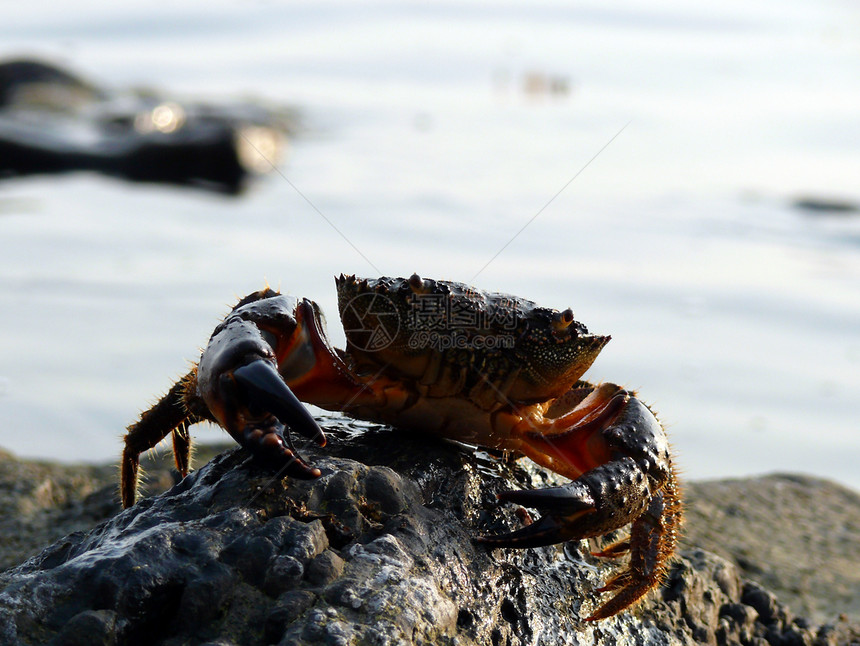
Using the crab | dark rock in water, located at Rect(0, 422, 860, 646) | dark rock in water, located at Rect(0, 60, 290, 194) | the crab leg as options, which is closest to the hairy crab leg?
the crab

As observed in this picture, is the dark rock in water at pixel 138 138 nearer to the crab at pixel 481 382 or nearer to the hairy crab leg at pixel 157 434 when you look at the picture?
the hairy crab leg at pixel 157 434

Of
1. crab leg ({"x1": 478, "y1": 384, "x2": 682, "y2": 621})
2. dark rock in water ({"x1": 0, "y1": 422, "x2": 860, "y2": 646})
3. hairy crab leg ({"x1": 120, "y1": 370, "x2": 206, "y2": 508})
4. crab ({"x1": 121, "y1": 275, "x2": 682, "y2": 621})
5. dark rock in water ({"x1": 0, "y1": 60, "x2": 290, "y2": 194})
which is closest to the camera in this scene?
dark rock in water ({"x1": 0, "y1": 422, "x2": 860, "y2": 646})

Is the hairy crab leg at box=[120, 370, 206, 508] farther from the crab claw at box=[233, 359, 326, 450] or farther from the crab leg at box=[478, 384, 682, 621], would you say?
the crab leg at box=[478, 384, 682, 621]

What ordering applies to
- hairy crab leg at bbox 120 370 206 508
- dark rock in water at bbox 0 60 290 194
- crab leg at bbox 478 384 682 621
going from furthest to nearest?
1. dark rock in water at bbox 0 60 290 194
2. hairy crab leg at bbox 120 370 206 508
3. crab leg at bbox 478 384 682 621

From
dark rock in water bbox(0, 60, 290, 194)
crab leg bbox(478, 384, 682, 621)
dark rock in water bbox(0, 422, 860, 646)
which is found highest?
dark rock in water bbox(0, 60, 290, 194)

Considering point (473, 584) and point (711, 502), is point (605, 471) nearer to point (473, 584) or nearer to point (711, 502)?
point (473, 584)

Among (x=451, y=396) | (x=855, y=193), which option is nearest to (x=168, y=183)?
(x=855, y=193)

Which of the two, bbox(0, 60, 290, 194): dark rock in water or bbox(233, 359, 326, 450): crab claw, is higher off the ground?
bbox(0, 60, 290, 194): dark rock in water
